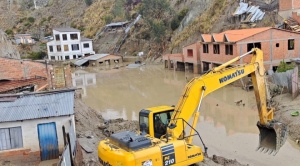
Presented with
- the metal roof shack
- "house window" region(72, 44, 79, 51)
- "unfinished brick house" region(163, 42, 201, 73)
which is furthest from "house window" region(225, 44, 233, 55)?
"house window" region(72, 44, 79, 51)

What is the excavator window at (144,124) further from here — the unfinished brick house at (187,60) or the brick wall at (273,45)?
the unfinished brick house at (187,60)

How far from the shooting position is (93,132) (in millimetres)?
15320

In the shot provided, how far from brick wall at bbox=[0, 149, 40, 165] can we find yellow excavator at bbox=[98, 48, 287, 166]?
174 inches

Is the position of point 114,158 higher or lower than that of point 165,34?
lower

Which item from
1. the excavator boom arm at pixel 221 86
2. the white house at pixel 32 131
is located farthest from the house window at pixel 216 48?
the white house at pixel 32 131

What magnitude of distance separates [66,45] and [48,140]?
52.7 meters

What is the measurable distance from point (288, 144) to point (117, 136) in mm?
8990

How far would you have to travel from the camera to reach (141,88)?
32.8 metres

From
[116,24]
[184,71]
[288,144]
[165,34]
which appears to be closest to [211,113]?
[288,144]

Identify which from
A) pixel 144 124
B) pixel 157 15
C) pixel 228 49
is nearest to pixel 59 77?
pixel 144 124

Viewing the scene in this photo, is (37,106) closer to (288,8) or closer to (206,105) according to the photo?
(206,105)

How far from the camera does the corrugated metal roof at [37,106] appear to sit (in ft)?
40.2

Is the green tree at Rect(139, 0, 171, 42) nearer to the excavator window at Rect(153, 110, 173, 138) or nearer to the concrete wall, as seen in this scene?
the concrete wall

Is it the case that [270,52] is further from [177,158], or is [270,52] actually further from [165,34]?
[165,34]
